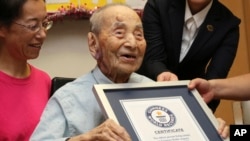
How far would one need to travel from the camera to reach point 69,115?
1362mm

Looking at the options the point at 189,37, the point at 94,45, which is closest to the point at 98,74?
the point at 94,45

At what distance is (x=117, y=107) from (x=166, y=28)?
820 mm

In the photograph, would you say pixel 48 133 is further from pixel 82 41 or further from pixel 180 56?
pixel 82 41

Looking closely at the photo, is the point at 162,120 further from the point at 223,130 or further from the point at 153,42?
the point at 153,42

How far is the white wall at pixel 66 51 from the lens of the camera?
253 centimetres

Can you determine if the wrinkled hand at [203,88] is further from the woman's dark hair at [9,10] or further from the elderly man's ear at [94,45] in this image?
the woman's dark hair at [9,10]

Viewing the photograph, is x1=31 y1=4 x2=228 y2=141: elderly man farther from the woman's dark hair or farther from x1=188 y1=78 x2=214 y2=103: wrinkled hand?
the woman's dark hair

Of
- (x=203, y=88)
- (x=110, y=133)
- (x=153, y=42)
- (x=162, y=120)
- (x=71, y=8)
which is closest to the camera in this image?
(x=110, y=133)

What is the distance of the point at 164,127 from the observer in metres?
1.30

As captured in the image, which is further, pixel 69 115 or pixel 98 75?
pixel 98 75

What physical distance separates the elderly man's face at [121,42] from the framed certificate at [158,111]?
9 centimetres

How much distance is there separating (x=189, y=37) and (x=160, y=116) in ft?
2.62

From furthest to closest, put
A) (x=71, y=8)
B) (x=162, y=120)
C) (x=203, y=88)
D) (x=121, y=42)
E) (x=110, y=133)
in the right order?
(x=71, y=8) → (x=203, y=88) → (x=121, y=42) → (x=162, y=120) → (x=110, y=133)

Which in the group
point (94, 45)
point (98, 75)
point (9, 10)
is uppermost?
point (9, 10)
